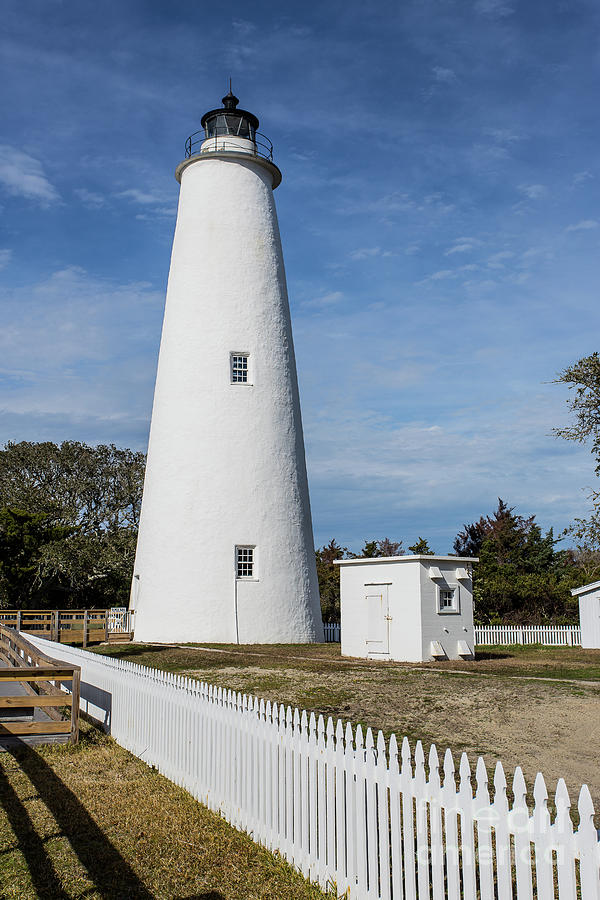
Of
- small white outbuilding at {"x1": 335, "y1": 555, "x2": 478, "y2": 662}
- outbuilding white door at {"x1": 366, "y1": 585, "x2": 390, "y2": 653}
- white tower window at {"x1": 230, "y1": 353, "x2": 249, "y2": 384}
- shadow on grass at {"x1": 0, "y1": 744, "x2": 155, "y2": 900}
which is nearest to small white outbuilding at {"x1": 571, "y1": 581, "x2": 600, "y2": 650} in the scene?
small white outbuilding at {"x1": 335, "y1": 555, "x2": 478, "y2": 662}

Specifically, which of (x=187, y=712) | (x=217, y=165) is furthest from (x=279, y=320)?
(x=187, y=712)

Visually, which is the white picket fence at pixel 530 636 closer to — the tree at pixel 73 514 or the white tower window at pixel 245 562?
the white tower window at pixel 245 562

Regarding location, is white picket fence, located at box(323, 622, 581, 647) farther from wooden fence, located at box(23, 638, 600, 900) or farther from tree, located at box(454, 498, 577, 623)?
wooden fence, located at box(23, 638, 600, 900)

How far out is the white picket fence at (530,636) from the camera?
84.6 feet

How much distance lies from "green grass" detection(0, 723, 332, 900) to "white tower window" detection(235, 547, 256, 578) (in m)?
14.4

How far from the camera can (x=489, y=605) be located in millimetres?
31219

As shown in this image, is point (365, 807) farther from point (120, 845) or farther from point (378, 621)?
point (378, 621)

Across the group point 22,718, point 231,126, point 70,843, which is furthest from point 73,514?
point 70,843

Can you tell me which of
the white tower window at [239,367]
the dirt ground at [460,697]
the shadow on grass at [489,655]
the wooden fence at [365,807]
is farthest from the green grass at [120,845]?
the white tower window at [239,367]

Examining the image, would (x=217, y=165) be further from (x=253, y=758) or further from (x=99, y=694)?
(x=253, y=758)

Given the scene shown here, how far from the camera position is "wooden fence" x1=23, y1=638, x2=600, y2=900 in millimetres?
3551

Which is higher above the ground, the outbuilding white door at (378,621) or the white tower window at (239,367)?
the white tower window at (239,367)

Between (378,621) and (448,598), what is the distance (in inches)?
71.1

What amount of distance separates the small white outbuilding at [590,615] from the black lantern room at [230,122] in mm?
18803
